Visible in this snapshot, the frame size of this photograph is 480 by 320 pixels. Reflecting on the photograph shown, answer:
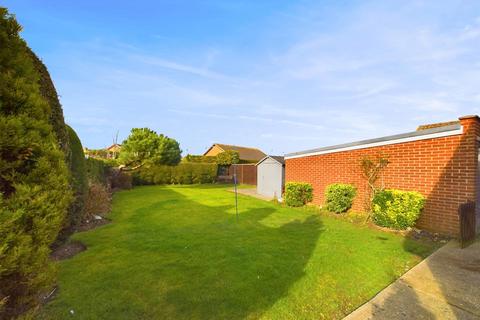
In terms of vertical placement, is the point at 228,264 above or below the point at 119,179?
below

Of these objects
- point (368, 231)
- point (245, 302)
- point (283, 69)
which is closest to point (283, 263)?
point (245, 302)

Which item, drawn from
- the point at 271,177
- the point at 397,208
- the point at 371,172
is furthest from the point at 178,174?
the point at 397,208

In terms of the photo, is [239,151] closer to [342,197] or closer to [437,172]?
[342,197]

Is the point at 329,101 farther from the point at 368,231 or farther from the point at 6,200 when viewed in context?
the point at 6,200

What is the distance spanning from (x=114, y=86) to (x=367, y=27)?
10.8 meters

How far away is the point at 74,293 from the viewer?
309 centimetres

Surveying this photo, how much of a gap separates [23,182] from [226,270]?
3135 mm

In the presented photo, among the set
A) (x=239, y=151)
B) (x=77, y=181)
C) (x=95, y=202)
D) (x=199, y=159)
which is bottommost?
(x=95, y=202)

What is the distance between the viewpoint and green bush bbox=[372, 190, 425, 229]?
6461 millimetres

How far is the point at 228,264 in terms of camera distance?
419 cm

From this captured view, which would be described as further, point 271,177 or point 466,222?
point 271,177

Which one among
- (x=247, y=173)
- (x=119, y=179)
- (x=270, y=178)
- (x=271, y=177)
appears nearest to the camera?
(x=271, y=177)

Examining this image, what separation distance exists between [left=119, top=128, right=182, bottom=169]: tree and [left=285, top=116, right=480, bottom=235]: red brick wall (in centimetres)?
1233

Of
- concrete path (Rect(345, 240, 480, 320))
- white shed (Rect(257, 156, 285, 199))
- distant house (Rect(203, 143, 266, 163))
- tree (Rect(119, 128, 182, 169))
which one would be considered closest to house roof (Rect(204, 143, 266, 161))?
distant house (Rect(203, 143, 266, 163))
